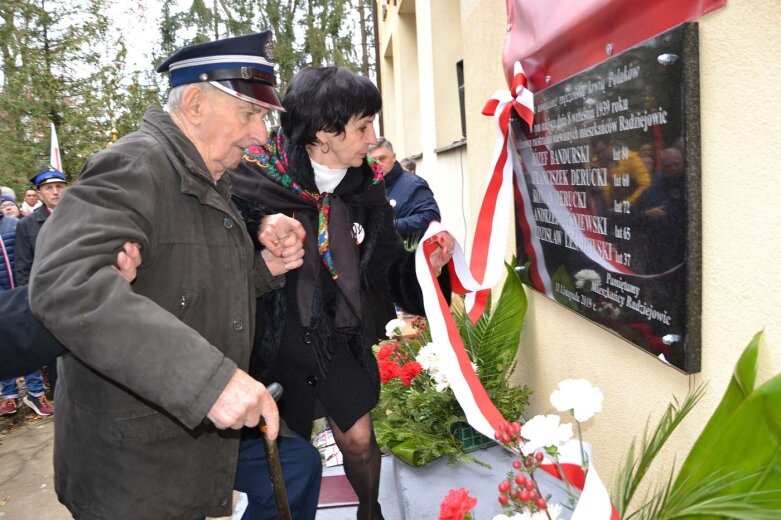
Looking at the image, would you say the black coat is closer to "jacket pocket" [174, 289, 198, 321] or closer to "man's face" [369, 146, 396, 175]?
"jacket pocket" [174, 289, 198, 321]

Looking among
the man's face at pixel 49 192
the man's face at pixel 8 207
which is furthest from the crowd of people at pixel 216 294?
the man's face at pixel 8 207

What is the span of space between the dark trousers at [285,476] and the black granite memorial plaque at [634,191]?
3.63ft

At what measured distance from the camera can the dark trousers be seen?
2.22 m

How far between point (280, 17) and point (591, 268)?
73.0ft

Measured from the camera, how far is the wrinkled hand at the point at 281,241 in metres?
2.16

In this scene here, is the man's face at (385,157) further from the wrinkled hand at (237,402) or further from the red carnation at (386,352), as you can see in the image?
the wrinkled hand at (237,402)

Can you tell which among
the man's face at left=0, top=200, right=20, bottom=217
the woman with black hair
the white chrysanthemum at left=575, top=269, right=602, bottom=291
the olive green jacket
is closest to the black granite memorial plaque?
the white chrysanthemum at left=575, top=269, right=602, bottom=291

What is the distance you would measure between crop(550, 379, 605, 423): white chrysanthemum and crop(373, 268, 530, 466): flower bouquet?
151cm

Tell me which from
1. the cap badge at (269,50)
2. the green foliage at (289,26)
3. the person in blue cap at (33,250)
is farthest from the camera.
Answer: the green foliage at (289,26)

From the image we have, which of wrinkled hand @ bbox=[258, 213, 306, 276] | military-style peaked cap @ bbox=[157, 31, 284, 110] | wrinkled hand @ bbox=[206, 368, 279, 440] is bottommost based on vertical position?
wrinkled hand @ bbox=[206, 368, 279, 440]

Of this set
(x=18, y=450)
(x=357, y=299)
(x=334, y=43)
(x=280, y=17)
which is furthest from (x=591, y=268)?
(x=280, y=17)

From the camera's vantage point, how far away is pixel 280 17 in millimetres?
22422

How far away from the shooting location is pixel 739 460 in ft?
4.54

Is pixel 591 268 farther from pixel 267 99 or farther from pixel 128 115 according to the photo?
pixel 128 115
